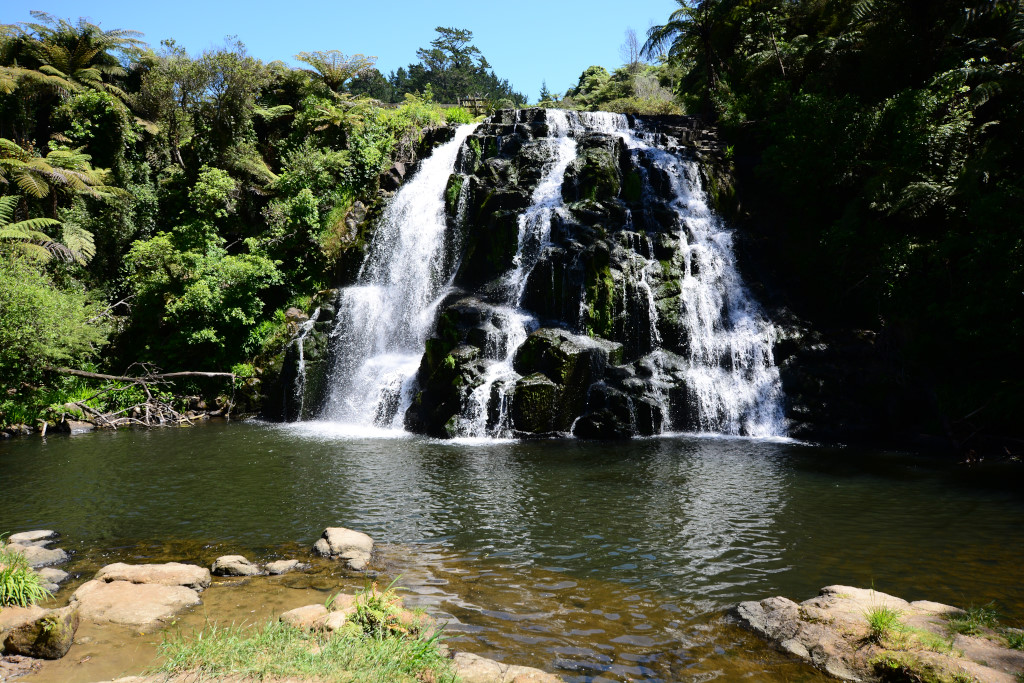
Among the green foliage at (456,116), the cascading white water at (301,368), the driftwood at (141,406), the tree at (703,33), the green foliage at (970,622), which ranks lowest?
the green foliage at (970,622)

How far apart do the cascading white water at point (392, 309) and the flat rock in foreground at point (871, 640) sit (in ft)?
42.2

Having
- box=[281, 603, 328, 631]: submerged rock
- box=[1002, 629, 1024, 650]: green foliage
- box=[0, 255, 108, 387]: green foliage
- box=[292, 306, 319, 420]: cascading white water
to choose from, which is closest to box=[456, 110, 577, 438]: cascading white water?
box=[292, 306, 319, 420]: cascading white water

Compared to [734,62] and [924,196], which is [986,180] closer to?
[924,196]

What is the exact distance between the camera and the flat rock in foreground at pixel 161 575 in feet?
21.0

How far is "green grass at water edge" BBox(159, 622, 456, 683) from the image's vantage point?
4086mm

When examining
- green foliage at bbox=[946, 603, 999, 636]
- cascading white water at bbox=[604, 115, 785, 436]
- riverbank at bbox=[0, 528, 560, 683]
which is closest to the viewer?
riverbank at bbox=[0, 528, 560, 683]

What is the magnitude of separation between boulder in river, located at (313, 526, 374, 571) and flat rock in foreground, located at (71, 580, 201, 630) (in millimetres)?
1596

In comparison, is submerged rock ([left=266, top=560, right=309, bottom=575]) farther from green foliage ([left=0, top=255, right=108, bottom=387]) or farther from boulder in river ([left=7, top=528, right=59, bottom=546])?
green foliage ([left=0, top=255, right=108, bottom=387])

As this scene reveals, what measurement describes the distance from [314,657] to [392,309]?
17.1 meters

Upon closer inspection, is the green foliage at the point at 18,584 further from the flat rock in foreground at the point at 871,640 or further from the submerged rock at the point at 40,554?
the flat rock in foreground at the point at 871,640

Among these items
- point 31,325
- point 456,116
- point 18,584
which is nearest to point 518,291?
point 31,325

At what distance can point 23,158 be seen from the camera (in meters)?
20.4

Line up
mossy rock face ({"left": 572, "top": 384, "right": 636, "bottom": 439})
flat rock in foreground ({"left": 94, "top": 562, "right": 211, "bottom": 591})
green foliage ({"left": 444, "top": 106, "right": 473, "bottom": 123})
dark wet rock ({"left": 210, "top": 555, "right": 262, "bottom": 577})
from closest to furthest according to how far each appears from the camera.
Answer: flat rock in foreground ({"left": 94, "top": 562, "right": 211, "bottom": 591})
dark wet rock ({"left": 210, "top": 555, "right": 262, "bottom": 577})
mossy rock face ({"left": 572, "top": 384, "right": 636, "bottom": 439})
green foliage ({"left": 444, "top": 106, "right": 473, "bottom": 123})

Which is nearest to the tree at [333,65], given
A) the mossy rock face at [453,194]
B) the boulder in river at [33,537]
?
the mossy rock face at [453,194]
